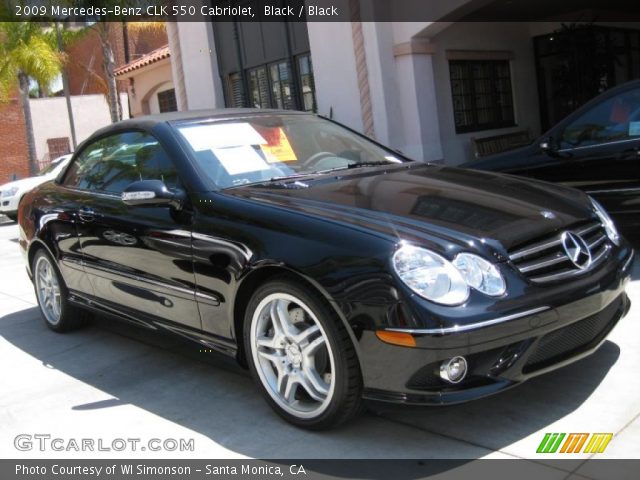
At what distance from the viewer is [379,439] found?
3205 mm

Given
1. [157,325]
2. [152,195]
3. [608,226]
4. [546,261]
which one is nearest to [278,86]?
[157,325]

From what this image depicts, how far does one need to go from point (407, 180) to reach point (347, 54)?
317 inches

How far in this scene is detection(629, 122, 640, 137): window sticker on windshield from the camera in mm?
5797

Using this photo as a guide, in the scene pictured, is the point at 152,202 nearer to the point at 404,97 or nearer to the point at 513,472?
the point at 513,472

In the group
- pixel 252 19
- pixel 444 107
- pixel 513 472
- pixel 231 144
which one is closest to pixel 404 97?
pixel 444 107

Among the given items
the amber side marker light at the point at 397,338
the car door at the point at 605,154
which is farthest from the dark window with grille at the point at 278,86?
the amber side marker light at the point at 397,338

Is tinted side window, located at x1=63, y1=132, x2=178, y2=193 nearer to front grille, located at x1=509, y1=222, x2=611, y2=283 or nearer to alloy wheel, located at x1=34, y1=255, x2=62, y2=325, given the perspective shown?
alloy wheel, located at x1=34, y1=255, x2=62, y2=325

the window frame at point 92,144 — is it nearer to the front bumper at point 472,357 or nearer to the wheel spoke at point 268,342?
the wheel spoke at point 268,342

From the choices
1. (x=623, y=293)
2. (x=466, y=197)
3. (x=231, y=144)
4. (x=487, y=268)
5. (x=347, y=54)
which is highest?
(x=347, y=54)

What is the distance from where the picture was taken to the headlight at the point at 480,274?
2.90m

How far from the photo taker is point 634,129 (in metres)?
5.82

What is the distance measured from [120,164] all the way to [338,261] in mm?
2253

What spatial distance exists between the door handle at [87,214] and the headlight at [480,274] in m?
2.62

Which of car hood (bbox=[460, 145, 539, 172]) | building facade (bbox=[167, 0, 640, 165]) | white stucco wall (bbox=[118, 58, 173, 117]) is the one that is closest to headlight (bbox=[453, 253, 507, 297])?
car hood (bbox=[460, 145, 539, 172])
